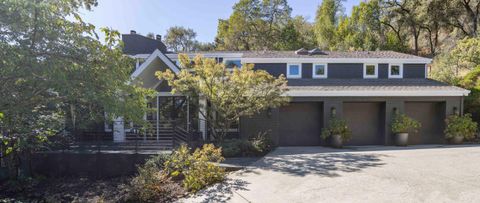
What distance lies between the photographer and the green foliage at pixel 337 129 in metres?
12.8

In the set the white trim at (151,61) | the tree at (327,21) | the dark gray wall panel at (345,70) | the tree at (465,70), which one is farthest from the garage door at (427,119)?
the tree at (327,21)

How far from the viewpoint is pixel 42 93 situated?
242 inches

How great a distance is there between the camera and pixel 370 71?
15570 mm

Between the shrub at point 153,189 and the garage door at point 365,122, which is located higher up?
the garage door at point 365,122

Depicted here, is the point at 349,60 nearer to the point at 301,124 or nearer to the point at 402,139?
the point at 301,124

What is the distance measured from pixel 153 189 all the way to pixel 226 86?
508cm

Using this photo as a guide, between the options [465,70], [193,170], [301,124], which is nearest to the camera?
[193,170]

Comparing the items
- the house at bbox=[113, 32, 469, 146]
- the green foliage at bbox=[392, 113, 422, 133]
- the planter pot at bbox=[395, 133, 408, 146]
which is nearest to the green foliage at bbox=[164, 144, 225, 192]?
the house at bbox=[113, 32, 469, 146]

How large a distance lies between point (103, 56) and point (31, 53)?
1448mm

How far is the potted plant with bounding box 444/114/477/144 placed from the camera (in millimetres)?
12812

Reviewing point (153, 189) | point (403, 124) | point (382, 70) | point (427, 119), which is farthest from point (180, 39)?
point (153, 189)

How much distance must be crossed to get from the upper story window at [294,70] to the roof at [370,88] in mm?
395

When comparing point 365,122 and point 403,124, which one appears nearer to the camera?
point 403,124

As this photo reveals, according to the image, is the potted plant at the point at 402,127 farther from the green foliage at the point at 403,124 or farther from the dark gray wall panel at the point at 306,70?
the dark gray wall panel at the point at 306,70
